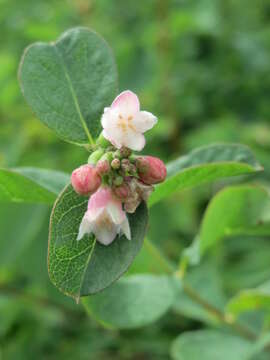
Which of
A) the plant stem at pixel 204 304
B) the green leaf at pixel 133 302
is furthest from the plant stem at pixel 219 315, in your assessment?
the green leaf at pixel 133 302

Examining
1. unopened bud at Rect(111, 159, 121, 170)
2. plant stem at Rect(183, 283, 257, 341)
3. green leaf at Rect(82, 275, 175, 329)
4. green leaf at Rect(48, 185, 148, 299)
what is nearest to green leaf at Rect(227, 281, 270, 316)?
plant stem at Rect(183, 283, 257, 341)

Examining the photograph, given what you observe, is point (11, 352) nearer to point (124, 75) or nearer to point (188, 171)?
point (188, 171)

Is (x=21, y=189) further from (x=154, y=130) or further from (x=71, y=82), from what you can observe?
(x=154, y=130)

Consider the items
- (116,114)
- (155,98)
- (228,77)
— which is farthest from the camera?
(228,77)

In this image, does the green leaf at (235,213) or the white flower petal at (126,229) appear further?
the green leaf at (235,213)

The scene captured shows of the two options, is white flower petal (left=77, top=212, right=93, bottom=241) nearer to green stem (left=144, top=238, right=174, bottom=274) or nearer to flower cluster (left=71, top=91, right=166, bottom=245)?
flower cluster (left=71, top=91, right=166, bottom=245)

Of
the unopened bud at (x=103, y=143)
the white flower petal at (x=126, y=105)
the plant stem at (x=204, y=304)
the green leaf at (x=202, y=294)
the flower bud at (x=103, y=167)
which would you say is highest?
the white flower petal at (x=126, y=105)

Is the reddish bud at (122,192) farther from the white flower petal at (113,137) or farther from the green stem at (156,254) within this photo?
the green stem at (156,254)

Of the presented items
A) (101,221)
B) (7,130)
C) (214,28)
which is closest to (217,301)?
(101,221)
